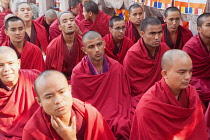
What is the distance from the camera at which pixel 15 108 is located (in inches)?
167

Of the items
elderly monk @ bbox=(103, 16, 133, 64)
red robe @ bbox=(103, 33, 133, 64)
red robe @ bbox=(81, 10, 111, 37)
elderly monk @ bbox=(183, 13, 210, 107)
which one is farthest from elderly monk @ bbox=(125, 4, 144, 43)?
elderly monk @ bbox=(183, 13, 210, 107)

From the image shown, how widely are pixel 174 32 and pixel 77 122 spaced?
391 cm

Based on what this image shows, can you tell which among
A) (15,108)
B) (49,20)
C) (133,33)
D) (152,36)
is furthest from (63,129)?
(49,20)

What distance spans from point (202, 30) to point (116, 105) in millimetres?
1968

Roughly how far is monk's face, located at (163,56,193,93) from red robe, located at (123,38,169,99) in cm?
165

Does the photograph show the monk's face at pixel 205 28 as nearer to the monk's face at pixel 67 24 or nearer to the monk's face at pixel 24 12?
the monk's face at pixel 67 24

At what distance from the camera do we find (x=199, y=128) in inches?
143

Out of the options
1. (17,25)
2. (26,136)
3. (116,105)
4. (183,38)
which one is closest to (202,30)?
(183,38)

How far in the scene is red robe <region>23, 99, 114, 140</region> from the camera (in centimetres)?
326

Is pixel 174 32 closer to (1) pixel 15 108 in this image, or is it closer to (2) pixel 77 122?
(1) pixel 15 108

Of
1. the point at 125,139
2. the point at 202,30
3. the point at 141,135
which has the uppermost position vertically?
the point at 202,30

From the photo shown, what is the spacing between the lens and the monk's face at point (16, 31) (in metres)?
6.07

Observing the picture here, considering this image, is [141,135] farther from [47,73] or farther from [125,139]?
[47,73]

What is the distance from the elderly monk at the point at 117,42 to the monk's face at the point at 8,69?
258 cm
